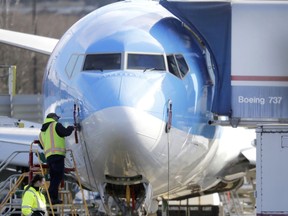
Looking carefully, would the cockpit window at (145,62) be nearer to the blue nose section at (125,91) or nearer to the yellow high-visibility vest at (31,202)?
the blue nose section at (125,91)

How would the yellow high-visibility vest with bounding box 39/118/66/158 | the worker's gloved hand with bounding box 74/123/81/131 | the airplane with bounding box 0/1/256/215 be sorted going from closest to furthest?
the airplane with bounding box 0/1/256/215
the worker's gloved hand with bounding box 74/123/81/131
the yellow high-visibility vest with bounding box 39/118/66/158

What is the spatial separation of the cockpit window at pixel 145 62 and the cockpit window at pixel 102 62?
0.20 m

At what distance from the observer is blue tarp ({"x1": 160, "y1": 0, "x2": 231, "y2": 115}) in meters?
20.9

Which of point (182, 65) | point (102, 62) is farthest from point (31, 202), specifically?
point (182, 65)

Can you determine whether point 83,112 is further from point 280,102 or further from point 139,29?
point 280,102

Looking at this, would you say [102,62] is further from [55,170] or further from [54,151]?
[55,170]

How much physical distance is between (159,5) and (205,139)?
292 centimetres

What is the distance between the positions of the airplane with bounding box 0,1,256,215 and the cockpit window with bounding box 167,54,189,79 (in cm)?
2

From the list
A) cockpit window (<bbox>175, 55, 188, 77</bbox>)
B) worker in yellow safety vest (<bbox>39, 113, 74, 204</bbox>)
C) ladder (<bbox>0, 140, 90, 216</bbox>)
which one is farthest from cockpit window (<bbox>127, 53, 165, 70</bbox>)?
ladder (<bbox>0, 140, 90, 216</bbox>)

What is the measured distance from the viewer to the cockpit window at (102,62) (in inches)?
788

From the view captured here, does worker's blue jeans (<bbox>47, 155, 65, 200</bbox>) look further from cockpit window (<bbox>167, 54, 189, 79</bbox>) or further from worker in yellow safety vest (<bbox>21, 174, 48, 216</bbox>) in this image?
cockpit window (<bbox>167, 54, 189, 79</bbox>)

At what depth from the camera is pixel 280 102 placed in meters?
20.4

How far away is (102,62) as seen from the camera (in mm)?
20156

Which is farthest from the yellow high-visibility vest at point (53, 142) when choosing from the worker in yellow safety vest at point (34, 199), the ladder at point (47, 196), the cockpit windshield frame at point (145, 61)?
the cockpit windshield frame at point (145, 61)
